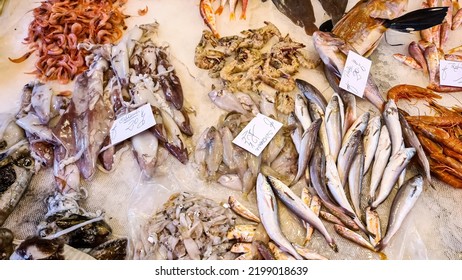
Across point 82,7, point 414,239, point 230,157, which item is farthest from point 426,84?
point 82,7

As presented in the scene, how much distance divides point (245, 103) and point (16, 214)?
156 centimetres

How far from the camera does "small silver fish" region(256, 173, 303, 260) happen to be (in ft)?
6.93

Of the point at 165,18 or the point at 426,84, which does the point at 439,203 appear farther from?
the point at 165,18

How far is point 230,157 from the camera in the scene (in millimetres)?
2436

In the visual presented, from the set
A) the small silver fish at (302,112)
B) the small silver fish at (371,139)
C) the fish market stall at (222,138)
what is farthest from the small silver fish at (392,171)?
the small silver fish at (302,112)

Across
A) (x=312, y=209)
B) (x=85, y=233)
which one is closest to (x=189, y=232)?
(x=85, y=233)

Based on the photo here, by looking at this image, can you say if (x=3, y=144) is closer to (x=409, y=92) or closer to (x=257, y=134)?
(x=257, y=134)

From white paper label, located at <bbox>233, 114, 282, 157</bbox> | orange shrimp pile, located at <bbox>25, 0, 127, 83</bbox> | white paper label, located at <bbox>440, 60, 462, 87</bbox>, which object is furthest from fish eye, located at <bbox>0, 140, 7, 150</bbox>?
white paper label, located at <bbox>440, 60, 462, 87</bbox>

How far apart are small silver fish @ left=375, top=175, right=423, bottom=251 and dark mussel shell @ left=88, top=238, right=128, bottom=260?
53.9 inches

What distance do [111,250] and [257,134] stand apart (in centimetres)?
107

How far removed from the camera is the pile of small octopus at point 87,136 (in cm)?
218

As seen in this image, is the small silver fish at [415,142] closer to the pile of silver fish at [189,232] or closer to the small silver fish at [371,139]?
the small silver fish at [371,139]

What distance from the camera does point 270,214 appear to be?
2.21m

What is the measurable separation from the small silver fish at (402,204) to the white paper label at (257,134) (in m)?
0.82
